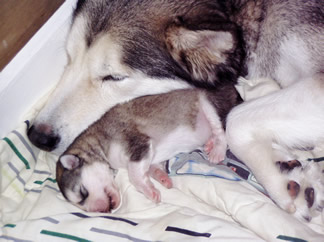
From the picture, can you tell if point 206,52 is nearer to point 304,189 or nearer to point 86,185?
point 304,189

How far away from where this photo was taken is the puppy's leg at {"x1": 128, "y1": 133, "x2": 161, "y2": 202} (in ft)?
8.01

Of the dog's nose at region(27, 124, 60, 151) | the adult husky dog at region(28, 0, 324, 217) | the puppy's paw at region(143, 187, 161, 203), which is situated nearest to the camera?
the adult husky dog at region(28, 0, 324, 217)

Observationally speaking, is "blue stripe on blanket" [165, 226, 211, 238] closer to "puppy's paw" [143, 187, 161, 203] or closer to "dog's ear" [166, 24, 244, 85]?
"puppy's paw" [143, 187, 161, 203]

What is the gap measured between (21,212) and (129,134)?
0.85 metres

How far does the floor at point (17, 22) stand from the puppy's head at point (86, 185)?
2.68 ft

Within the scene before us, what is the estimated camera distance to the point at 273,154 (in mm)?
2191

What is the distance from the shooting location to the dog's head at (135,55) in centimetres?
200

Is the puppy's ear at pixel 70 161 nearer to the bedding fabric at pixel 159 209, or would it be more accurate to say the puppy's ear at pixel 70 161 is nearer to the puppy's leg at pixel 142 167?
the bedding fabric at pixel 159 209

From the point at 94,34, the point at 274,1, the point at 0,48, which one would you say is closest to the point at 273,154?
the point at 274,1

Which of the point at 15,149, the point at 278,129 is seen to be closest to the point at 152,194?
the point at 278,129

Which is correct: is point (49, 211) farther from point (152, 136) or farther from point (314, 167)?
point (314, 167)

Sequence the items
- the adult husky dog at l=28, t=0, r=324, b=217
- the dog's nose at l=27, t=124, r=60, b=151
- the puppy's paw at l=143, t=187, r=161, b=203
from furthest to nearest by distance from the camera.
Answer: the puppy's paw at l=143, t=187, r=161, b=203 < the dog's nose at l=27, t=124, r=60, b=151 < the adult husky dog at l=28, t=0, r=324, b=217

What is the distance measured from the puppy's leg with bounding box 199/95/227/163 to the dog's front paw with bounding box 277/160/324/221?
47 centimetres

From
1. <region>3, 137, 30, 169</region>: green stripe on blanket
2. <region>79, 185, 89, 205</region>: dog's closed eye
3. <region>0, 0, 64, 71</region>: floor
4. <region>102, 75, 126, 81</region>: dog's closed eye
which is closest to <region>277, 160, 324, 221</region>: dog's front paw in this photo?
<region>102, 75, 126, 81</region>: dog's closed eye
